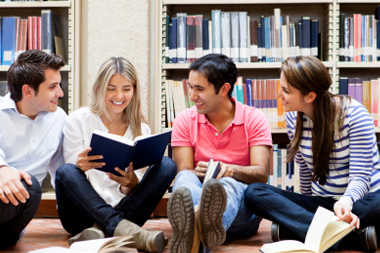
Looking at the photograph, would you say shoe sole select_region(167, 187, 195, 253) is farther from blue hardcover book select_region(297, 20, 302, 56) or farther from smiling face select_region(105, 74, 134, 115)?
blue hardcover book select_region(297, 20, 302, 56)

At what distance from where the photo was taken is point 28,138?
174cm

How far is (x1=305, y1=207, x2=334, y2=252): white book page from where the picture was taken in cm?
132

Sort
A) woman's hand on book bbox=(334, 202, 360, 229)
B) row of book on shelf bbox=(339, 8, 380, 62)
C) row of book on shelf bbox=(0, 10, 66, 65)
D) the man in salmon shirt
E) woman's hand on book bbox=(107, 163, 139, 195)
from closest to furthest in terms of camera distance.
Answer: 1. woman's hand on book bbox=(334, 202, 360, 229)
2. woman's hand on book bbox=(107, 163, 139, 195)
3. the man in salmon shirt
4. row of book on shelf bbox=(339, 8, 380, 62)
5. row of book on shelf bbox=(0, 10, 66, 65)

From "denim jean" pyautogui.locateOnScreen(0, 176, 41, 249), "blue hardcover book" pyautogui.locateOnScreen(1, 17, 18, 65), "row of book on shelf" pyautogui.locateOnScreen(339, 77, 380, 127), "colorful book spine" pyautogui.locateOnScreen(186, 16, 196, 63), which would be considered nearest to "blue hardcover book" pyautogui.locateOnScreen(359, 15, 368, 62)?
"row of book on shelf" pyautogui.locateOnScreen(339, 77, 380, 127)

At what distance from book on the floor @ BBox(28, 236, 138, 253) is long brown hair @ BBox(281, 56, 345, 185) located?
2.61 feet

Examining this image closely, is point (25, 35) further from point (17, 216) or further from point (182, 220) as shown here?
point (182, 220)

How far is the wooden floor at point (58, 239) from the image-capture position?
1561 mm

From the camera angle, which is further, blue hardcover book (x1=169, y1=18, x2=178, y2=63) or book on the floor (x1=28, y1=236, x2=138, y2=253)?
blue hardcover book (x1=169, y1=18, x2=178, y2=63)

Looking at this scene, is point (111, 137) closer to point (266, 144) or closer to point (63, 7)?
point (266, 144)

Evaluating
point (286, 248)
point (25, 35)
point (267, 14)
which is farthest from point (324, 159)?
point (25, 35)

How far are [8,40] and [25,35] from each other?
108 mm

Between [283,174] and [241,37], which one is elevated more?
[241,37]

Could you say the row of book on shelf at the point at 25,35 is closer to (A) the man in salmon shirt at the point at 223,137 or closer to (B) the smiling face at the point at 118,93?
(B) the smiling face at the point at 118,93

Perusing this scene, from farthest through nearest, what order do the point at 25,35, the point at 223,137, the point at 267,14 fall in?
the point at 267,14
the point at 25,35
the point at 223,137
